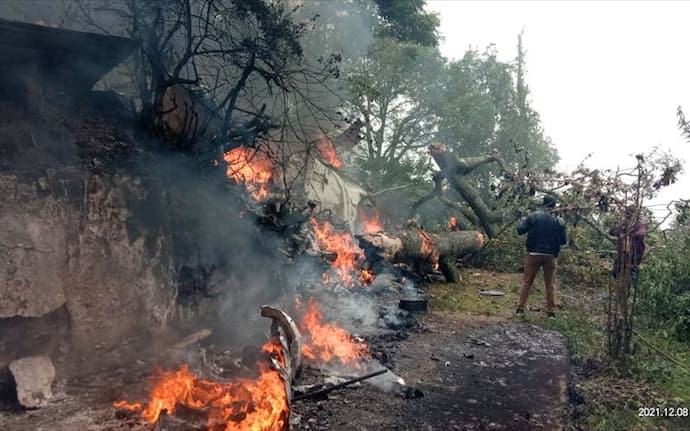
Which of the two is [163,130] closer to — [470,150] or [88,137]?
[88,137]

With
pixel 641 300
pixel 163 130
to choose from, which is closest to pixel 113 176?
pixel 163 130

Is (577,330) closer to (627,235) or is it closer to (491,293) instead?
(627,235)

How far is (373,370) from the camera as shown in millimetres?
5344

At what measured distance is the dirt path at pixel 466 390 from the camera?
4.19m

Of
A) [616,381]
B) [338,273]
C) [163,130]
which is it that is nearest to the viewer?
[616,381]

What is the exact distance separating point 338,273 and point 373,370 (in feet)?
15.5

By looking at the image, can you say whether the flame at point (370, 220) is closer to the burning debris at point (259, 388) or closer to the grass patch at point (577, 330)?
the grass patch at point (577, 330)

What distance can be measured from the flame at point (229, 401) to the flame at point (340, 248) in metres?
5.58

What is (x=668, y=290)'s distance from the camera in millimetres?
7270

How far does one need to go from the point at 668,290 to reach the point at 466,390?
4.58m

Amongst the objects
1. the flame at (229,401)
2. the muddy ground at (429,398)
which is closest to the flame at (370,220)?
the muddy ground at (429,398)

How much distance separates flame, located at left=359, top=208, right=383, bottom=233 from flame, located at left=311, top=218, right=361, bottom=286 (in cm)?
491

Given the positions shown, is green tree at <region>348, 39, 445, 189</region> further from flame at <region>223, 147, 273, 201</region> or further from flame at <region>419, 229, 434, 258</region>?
flame at <region>223, 147, 273, 201</region>

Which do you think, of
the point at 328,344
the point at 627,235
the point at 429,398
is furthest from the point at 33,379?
the point at 627,235
